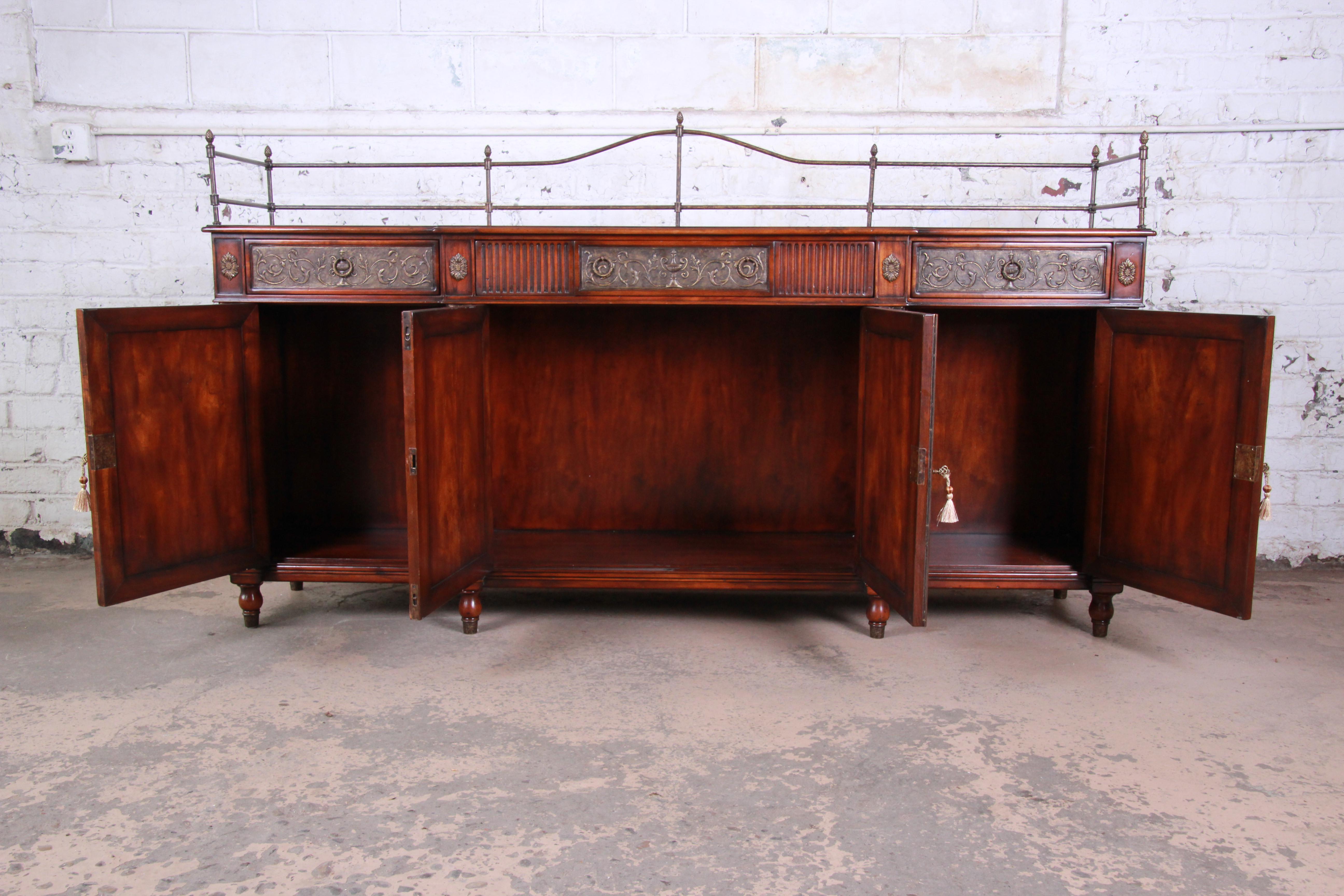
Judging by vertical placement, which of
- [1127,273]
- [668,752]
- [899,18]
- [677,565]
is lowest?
[668,752]

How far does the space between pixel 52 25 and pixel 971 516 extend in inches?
150

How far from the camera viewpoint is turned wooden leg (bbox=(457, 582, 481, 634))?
121 inches

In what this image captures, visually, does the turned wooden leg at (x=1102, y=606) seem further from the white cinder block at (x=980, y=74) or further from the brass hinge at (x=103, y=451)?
the brass hinge at (x=103, y=451)

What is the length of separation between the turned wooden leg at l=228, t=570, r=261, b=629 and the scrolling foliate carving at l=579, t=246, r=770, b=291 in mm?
1377

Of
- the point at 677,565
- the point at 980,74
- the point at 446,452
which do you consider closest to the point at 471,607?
the point at 446,452

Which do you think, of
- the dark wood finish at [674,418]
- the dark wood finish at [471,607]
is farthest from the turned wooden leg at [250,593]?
the dark wood finish at [674,418]

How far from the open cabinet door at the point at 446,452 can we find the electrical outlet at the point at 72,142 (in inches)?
74.2

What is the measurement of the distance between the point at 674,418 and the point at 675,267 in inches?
28.6

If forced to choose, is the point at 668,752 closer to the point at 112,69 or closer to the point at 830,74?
the point at 830,74

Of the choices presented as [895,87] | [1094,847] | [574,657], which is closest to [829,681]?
[574,657]

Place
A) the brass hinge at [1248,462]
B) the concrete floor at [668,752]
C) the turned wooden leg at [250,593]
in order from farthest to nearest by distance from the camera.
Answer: the turned wooden leg at [250,593] < the brass hinge at [1248,462] < the concrete floor at [668,752]

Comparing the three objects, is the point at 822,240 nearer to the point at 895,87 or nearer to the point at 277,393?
the point at 895,87

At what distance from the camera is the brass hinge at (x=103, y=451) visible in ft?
8.73

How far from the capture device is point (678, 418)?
351 centimetres
